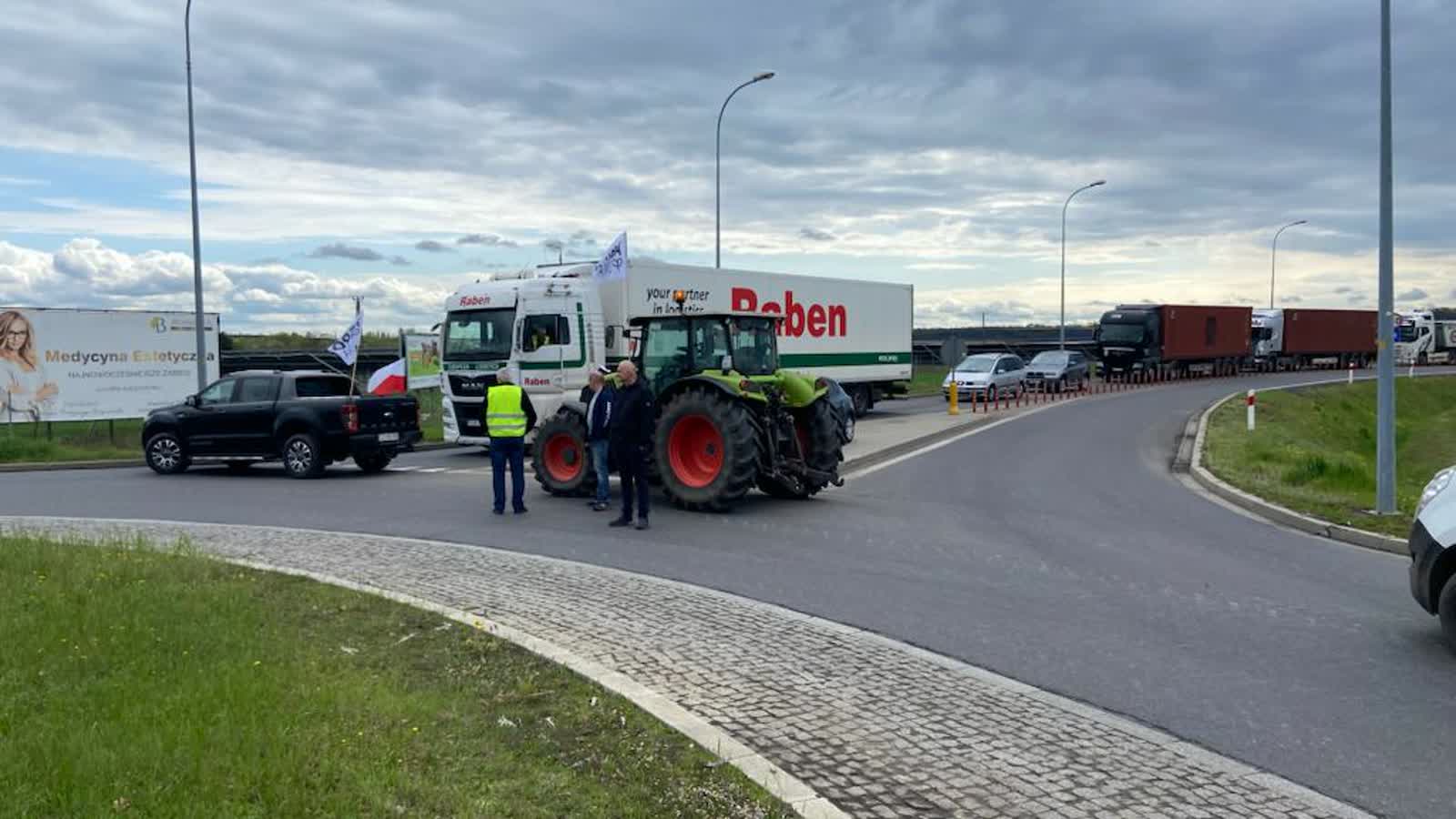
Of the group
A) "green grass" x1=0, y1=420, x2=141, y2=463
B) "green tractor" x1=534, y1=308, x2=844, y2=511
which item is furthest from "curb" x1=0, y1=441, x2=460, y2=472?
"green tractor" x1=534, y1=308, x2=844, y2=511

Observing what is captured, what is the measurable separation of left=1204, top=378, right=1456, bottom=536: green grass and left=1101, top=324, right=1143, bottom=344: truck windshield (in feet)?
25.0

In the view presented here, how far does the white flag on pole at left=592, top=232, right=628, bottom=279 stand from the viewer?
68.4ft

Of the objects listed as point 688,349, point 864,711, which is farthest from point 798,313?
point 864,711

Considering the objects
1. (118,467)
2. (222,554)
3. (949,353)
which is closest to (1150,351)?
(949,353)

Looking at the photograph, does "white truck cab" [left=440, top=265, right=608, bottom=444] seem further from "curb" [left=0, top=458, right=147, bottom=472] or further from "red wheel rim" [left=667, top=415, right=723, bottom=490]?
"curb" [left=0, top=458, right=147, bottom=472]

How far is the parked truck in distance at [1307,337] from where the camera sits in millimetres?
61156

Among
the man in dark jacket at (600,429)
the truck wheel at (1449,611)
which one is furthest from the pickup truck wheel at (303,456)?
the truck wheel at (1449,611)

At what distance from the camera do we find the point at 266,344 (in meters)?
65.3

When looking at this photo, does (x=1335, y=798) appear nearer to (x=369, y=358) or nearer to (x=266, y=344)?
(x=369, y=358)

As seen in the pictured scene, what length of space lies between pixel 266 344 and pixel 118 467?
4714cm

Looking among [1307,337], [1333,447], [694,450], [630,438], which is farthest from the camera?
[1307,337]

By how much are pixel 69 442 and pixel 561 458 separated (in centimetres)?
1734

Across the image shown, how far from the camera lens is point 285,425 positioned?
18.1 m

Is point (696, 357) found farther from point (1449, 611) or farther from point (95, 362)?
point (95, 362)
